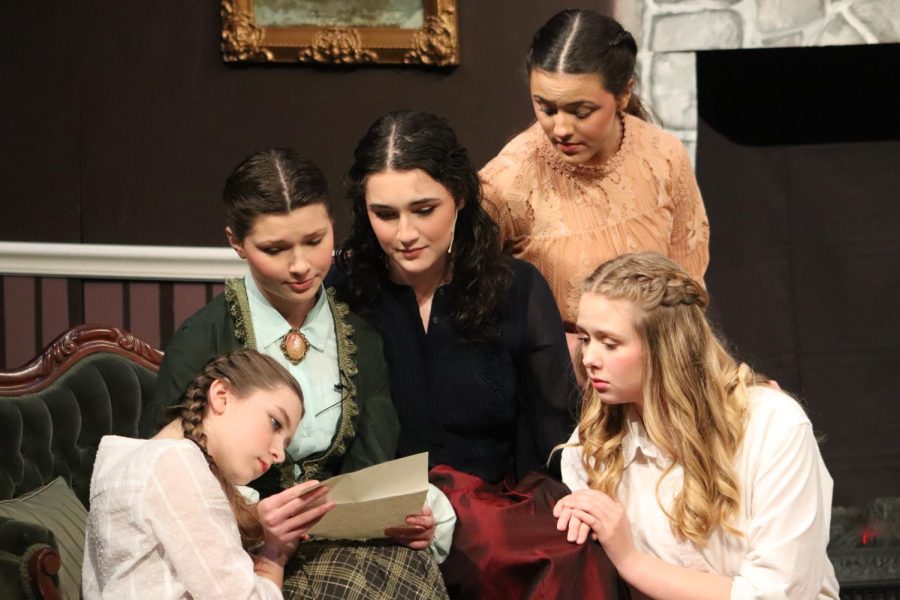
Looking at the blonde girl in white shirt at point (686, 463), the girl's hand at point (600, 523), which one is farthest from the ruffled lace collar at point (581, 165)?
the girl's hand at point (600, 523)

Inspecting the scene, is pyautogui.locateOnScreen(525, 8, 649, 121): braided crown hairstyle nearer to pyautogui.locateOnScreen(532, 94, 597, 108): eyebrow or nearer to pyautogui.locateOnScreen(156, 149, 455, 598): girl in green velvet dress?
pyautogui.locateOnScreen(532, 94, 597, 108): eyebrow

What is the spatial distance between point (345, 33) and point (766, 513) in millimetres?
2369

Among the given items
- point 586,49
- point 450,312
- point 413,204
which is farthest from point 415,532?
point 586,49

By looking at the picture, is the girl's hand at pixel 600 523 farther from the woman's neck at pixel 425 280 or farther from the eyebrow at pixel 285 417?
the woman's neck at pixel 425 280

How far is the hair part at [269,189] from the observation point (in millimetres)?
2773

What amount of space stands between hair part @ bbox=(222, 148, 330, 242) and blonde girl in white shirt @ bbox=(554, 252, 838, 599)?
61 centimetres

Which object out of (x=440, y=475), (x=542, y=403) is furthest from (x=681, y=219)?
(x=440, y=475)

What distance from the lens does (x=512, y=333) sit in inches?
122

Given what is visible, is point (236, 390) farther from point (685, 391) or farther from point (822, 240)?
point (822, 240)

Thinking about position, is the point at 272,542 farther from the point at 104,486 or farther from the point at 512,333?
the point at 512,333

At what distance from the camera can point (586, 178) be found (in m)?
3.43

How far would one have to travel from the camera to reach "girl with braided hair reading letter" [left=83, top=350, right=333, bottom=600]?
238 cm

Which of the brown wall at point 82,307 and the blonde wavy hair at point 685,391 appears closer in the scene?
the blonde wavy hair at point 685,391

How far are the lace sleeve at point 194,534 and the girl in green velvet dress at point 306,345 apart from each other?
0.25 meters
